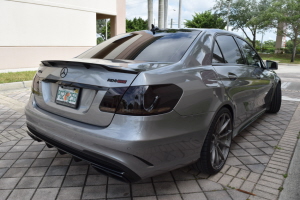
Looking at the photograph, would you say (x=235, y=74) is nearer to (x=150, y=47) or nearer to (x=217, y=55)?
(x=217, y=55)

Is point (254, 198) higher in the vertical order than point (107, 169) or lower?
lower

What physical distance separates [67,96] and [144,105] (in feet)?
2.50

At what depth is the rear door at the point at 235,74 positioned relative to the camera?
2.72m

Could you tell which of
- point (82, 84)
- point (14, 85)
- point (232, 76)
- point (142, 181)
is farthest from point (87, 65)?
point (14, 85)

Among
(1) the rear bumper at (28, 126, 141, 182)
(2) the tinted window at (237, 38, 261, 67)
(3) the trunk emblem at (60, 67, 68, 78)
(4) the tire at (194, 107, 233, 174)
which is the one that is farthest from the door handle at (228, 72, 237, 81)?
(3) the trunk emblem at (60, 67, 68, 78)

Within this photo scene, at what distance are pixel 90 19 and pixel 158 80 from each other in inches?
523

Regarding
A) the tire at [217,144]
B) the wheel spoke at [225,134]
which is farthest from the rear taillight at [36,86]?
the wheel spoke at [225,134]

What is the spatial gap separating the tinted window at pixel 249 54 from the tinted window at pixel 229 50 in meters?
0.25

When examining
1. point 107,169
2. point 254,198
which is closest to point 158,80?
point 107,169

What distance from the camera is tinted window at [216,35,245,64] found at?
2.99 meters

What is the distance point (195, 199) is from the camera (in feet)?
7.42

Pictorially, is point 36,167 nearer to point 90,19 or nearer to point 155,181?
point 155,181

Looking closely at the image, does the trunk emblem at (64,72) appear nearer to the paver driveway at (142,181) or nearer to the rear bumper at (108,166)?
the rear bumper at (108,166)

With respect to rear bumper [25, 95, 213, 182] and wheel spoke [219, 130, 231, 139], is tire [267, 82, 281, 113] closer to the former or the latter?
wheel spoke [219, 130, 231, 139]
